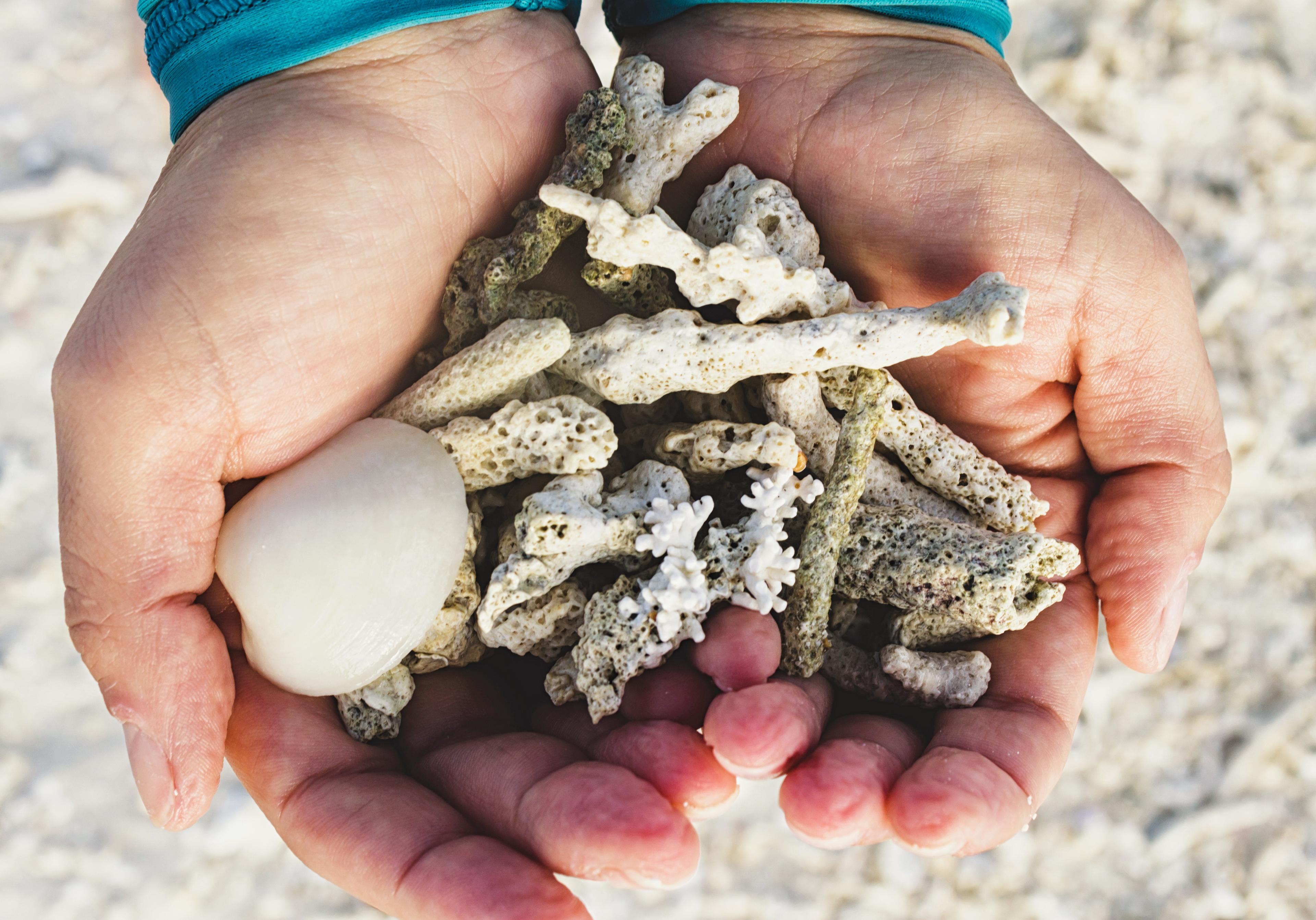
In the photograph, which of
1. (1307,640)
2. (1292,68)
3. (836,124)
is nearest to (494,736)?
(836,124)

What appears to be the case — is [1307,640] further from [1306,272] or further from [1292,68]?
[1292,68]

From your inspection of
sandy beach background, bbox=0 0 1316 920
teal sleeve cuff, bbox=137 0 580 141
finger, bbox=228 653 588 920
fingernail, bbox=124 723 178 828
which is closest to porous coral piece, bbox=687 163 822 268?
teal sleeve cuff, bbox=137 0 580 141

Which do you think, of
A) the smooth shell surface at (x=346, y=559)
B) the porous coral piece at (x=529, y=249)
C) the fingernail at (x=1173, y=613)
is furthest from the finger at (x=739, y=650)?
the fingernail at (x=1173, y=613)

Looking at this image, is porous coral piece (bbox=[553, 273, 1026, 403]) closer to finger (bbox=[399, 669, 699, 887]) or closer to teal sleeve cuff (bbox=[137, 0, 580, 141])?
finger (bbox=[399, 669, 699, 887])

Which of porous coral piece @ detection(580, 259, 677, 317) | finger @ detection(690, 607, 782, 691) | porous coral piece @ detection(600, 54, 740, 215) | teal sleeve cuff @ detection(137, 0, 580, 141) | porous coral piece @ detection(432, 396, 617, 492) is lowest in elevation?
finger @ detection(690, 607, 782, 691)

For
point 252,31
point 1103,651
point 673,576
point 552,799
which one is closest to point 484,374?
point 673,576

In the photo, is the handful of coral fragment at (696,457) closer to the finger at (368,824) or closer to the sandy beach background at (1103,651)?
the finger at (368,824)
